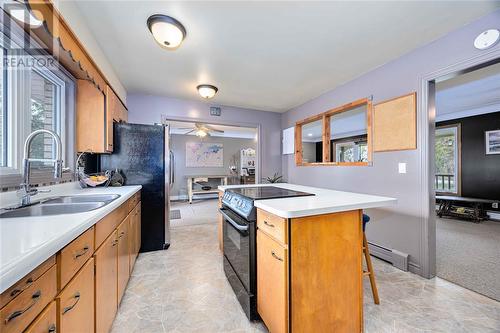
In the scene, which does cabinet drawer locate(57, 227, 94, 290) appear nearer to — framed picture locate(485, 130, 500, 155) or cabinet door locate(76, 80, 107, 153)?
cabinet door locate(76, 80, 107, 153)

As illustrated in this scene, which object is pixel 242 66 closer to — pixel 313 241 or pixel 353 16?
pixel 353 16

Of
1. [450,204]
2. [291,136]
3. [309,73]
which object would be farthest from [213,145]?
[450,204]

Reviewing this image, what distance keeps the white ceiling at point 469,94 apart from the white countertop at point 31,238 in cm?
416

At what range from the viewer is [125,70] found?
2.71 meters

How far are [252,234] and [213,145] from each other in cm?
612

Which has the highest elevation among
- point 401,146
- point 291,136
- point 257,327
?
point 291,136

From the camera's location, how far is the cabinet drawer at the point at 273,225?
1.15 m

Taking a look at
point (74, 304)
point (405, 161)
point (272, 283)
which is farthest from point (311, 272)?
point (405, 161)

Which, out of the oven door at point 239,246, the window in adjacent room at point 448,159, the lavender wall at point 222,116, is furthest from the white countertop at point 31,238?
the window in adjacent room at point 448,159

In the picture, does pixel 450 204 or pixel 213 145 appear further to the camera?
pixel 213 145

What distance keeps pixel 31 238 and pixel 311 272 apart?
1299 mm

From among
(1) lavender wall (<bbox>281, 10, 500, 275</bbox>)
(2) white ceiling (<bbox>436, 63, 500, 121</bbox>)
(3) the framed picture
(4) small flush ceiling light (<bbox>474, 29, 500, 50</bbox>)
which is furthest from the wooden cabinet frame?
(3) the framed picture

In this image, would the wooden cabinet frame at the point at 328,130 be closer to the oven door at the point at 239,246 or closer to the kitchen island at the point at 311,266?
the kitchen island at the point at 311,266

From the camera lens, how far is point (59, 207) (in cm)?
142
